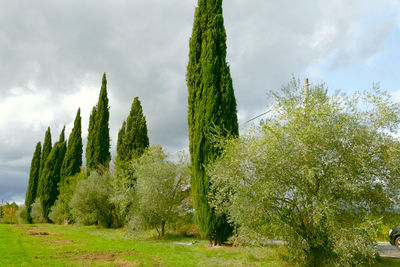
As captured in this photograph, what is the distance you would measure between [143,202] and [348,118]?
10500 mm

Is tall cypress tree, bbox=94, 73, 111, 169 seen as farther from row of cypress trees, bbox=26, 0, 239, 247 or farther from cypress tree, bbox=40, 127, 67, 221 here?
row of cypress trees, bbox=26, 0, 239, 247

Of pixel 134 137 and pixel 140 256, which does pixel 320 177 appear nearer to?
pixel 140 256

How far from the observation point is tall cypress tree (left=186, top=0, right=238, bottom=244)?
1259cm

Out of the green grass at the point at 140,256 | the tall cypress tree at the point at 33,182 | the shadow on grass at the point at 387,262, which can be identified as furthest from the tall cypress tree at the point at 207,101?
the tall cypress tree at the point at 33,182

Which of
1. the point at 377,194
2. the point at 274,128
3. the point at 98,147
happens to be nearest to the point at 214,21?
the point at 274,128

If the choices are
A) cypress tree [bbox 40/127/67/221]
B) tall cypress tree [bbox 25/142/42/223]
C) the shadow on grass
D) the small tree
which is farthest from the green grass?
tall cypress tree [bbox 25/142/42/223]

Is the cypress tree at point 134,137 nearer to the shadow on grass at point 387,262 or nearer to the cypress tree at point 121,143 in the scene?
the cypress tree at point 121,143

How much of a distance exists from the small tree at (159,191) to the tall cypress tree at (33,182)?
30.8m

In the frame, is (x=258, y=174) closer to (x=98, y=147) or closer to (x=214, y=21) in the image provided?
(x=214, y=21)

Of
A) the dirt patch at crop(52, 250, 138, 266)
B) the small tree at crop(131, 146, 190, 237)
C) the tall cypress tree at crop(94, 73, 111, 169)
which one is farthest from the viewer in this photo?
the tall cypress tree at crop(94, 73, 111, 169)

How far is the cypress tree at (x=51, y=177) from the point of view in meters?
33.8

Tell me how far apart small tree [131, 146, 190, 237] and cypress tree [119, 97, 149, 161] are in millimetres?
5592

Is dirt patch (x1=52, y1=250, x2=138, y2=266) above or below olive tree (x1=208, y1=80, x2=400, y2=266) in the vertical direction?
below

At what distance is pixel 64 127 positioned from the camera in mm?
39094
